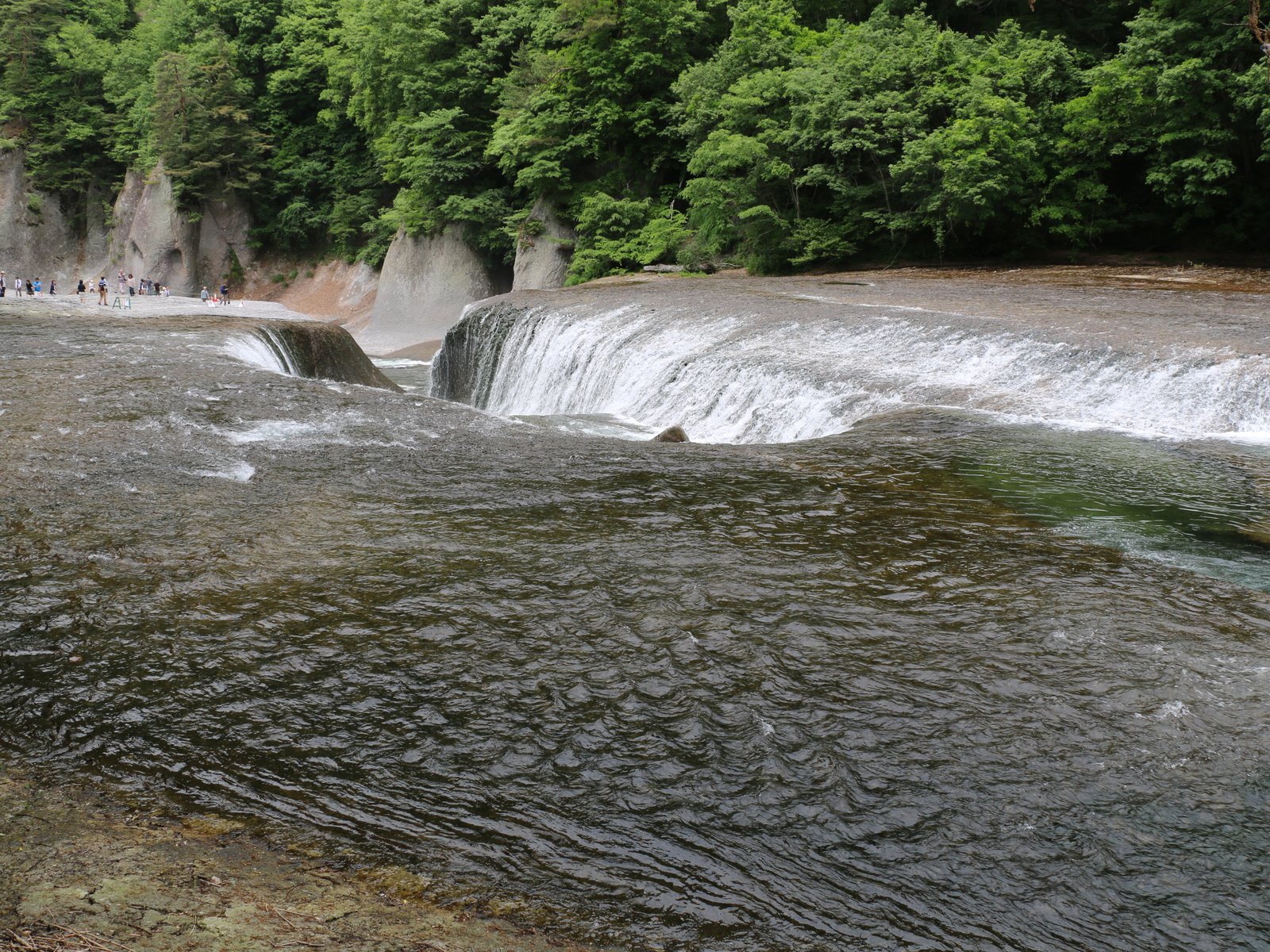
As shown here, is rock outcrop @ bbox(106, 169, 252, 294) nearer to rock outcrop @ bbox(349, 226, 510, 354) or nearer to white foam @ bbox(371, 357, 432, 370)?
rock outcrop @ bbox(349, 226, 510, 354)

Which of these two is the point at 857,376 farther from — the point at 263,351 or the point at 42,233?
the point at 42,233

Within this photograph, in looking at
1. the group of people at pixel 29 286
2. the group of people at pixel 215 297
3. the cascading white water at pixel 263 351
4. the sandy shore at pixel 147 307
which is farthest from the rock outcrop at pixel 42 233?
the cascading white water at pixel 263 351

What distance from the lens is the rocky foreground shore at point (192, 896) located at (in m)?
2.89

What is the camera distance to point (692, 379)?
1502cm

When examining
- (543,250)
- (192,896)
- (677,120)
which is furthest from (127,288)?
(192,896)

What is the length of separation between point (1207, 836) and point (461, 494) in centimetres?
569

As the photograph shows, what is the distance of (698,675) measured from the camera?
196 inches

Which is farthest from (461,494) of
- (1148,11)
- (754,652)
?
(1148,11)

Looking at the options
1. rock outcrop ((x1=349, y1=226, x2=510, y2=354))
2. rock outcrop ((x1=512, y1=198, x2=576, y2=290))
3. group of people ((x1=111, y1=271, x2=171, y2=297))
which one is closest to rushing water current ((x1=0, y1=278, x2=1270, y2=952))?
rock outcrop ((x1=512, y1=198, x2=576, y2=290))

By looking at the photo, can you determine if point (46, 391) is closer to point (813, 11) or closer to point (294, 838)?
point (294, 838)

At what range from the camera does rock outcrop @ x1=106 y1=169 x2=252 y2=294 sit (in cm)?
4725

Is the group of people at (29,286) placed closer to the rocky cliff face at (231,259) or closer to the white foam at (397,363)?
the rocky cliff face at (231,259)

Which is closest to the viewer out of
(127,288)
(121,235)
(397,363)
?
(397,363)

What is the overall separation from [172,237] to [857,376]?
43.3 metres
